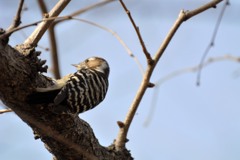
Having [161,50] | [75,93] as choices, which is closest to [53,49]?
[161,50]

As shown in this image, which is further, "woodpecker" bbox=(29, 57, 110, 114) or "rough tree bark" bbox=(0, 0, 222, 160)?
"woodpecker" bbox=(29, 57, 110, 114)

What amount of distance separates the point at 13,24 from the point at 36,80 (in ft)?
1.34

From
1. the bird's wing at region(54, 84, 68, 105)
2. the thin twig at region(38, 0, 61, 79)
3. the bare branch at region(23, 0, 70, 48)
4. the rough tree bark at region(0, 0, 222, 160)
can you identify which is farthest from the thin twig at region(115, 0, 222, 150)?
the thin twig at region(38, 0, 61, 79)

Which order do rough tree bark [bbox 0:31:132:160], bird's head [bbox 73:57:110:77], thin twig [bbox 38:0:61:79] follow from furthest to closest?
thin twig [bbox 38:0:61:79], bird's head [bbox 73:57:110:77], rough tree bark [bbox 0:31:132:160]

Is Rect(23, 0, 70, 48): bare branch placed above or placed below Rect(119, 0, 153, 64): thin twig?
above

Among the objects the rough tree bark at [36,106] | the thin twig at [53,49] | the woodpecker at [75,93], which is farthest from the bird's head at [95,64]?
the rough tree bark at [36,106]

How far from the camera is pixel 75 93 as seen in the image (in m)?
3.23

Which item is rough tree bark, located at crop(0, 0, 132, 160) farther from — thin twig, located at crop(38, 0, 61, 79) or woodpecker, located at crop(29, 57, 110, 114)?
thin twig, located at crop(38, 0, 61, 79)

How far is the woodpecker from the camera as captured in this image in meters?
3.08

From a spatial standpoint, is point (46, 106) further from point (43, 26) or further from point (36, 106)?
point (43, 26)

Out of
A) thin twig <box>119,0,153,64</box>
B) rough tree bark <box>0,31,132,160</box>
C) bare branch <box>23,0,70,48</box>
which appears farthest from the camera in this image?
bare branch <box>23,0,70,48</box>

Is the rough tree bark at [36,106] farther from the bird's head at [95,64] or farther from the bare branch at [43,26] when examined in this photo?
the bird's head at [95,64]

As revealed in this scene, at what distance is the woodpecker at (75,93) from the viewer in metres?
3.08

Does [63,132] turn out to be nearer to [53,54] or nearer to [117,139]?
[117,139]
